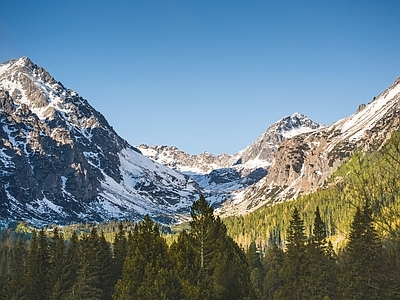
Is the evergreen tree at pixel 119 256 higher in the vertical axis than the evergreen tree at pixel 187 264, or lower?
higher

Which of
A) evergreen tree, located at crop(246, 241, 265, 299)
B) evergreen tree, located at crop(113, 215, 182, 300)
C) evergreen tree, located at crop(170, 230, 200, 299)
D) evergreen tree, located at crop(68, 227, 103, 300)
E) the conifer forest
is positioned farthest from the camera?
evergreen tree, located at crop(246, 241, 265, 299)

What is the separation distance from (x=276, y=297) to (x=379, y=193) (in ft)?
184

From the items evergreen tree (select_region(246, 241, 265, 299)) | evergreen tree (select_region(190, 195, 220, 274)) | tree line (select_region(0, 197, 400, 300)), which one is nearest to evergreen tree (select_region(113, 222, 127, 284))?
tree line (select_region(0, 197, 400, 300))

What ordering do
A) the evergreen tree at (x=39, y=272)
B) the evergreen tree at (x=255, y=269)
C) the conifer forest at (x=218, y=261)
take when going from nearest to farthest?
1. the conifer forest at (x=218, y=261)
2. the evergreen tree at (x=39, y=272)
3. the evergreen tree at (x=255, y=269)

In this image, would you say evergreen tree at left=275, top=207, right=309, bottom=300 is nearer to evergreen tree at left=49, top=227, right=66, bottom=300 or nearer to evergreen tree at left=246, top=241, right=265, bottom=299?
evergreen tree at left=246, top=241, right=265, bottom=299

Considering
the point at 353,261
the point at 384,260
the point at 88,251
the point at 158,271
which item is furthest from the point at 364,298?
the point at 384,260

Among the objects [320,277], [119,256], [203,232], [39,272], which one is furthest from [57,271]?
[320,277]

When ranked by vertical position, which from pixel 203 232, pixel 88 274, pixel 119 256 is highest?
pixel 119 256

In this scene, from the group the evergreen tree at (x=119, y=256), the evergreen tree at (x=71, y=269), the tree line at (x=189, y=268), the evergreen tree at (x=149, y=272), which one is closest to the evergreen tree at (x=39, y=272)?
the tree line at (x=189, y=268)

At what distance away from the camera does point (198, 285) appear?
122ft

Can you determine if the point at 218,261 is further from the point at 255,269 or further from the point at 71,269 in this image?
the point at 255,269

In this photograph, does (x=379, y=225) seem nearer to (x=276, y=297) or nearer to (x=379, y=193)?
(x=379, y=193)

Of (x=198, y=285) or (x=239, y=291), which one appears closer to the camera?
(x=198, y=285)

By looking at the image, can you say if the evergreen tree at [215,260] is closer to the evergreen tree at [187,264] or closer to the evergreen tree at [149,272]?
the evergreen tree at [187,264]
